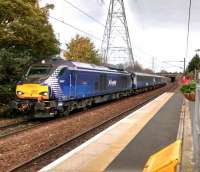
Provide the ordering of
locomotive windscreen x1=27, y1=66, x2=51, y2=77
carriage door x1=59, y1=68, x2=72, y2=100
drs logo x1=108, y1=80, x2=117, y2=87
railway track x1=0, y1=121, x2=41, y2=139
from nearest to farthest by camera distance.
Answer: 1. railway track x1=0, y1=121, x2=41, y2=139
2. locomotive windscreen x1=27, y1=66, x2=51, y2=77
3. carriage door x1=59, y1=68, x2=72, y2=100
4. drs logo x1=108, y1=80, x2=117, y2=87

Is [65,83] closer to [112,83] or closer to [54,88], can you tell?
[54,88]

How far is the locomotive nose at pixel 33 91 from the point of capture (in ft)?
69.8

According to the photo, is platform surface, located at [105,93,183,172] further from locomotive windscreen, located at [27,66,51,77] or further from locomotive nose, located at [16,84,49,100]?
locomotive windscreen, located at [27,66,51,77]

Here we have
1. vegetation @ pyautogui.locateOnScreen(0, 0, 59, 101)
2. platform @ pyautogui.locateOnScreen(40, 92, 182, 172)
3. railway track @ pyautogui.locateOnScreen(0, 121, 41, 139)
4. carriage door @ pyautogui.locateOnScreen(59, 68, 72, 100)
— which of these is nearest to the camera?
platform @ pyautogui.locateOnScreen(40, 92, 182, 172)

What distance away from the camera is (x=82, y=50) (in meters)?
64.7

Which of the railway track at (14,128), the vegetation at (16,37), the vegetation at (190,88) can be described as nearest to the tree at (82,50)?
the vegetation at (16,37)

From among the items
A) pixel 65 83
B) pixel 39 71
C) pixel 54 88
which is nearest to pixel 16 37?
pixel 39 71

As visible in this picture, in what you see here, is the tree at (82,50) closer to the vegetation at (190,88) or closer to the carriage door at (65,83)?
the carriage door at (65,83)

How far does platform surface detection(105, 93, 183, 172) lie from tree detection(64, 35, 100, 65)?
43.5 metres

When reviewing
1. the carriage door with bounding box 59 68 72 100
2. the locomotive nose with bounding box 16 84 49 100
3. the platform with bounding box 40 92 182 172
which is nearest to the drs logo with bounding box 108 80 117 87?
the carriage door with bounding box 59 68 72 100

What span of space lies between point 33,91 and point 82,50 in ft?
143

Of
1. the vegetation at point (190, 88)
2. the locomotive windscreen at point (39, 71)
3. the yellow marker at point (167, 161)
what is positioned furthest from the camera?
the locomotive windscreen at point (39, 71)

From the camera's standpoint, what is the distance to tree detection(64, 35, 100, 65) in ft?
209

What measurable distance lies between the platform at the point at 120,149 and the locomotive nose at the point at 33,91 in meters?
4.27
